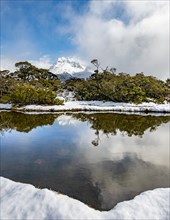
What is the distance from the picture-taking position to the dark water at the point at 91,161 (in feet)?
31.1

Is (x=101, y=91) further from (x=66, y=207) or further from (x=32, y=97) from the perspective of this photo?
(x=66, y=207)

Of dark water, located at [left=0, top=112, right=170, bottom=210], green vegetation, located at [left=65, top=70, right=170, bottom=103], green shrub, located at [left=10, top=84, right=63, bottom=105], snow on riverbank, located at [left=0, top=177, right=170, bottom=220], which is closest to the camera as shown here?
snow on riverbank, located at [left=0, top=177, right=170, bottom=220]

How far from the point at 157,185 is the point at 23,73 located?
5855 centimetres

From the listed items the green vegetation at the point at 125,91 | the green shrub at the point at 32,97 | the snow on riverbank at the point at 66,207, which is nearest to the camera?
the snow on riverbank at the point at 66,207

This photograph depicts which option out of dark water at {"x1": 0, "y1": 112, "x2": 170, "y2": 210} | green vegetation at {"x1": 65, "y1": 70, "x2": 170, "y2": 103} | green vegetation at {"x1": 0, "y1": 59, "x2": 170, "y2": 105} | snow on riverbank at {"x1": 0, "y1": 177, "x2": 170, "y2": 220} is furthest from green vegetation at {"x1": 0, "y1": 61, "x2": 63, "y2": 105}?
snow on riverbank at {"x1": 0, "y1": 177, "x2": 170, "y2": 220}

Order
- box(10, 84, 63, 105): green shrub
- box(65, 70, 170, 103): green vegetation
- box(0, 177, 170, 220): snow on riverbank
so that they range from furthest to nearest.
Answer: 1. box(65, 70, 170, 103): green vegetation
2. box(10, 84, 63, 105): green shrub
3. box(0, 177, 170, 220): snow on riverbank

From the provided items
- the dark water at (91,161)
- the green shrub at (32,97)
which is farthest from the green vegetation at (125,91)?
the dark water at (91,161)

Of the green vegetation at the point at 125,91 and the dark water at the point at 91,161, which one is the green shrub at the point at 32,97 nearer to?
the green vegetation at the point at 125,91

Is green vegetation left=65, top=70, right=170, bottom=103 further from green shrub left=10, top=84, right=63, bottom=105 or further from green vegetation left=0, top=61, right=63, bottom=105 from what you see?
green shrub left=10, top=84, right=63, bottom=105

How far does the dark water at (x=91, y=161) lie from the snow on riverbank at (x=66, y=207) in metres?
1.27

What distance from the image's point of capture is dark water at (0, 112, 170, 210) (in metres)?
9.47

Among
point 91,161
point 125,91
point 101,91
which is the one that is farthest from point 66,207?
point 101,91

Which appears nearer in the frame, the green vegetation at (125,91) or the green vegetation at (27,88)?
the green vegetation at (27,88)

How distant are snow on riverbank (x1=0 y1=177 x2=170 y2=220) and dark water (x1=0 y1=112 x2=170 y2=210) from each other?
4.17 ft
